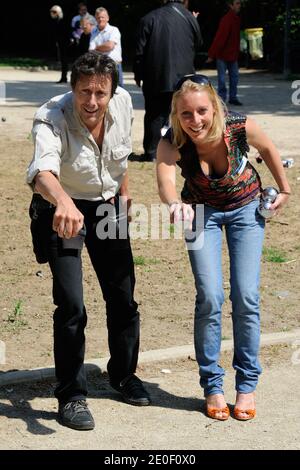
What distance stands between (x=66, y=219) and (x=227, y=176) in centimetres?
90

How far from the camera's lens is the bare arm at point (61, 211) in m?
4.33

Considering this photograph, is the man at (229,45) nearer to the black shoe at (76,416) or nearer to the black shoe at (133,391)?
the black shoe at (133,391)

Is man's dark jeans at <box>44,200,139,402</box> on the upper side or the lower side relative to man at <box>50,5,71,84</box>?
upper

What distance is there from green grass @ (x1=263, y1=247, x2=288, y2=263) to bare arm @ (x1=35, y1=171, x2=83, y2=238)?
3765 mm

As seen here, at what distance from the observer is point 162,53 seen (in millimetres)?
11148

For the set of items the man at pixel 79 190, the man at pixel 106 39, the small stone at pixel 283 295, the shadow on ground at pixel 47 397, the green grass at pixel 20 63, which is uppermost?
the man at pixel 79 190

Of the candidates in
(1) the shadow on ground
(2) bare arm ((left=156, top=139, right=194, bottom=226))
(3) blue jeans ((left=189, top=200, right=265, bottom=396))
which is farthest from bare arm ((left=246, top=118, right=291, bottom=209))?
(1) the shadow on ground

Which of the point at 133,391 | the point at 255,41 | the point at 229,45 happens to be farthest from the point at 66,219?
the point at 255,41

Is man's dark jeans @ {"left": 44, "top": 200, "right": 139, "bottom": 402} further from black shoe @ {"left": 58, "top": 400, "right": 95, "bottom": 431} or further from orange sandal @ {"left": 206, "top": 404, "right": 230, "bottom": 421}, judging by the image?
orange sandal @ {"left": 206, "top": 404, "right": 230, "bottom": 421}

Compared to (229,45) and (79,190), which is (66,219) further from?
(229,45)

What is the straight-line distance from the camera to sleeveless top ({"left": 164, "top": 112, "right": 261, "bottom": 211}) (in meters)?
4.79

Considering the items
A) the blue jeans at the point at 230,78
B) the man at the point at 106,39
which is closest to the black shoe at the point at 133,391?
the man at the point at 106,39

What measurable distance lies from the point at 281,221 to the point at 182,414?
4.43 m
